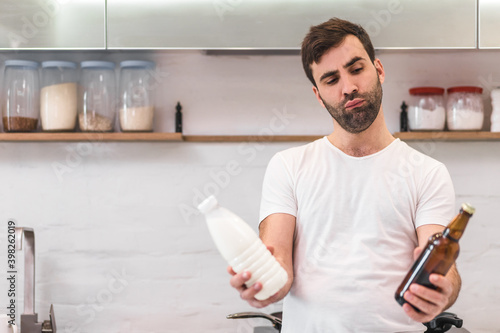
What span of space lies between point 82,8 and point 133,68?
26 centimetres

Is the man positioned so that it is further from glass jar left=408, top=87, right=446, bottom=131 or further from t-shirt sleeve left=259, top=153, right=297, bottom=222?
glass jar left=408, top=87, right=446, bottom=131

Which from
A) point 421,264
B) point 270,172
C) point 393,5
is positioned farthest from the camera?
point 393,5

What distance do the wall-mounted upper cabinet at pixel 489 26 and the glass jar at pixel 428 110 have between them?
0.79 ft

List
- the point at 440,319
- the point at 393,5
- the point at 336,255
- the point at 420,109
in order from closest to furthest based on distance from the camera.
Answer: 1. the point at 336,255
2. the point at 440,319
3. the point at 393,5
4. the point at 420,109

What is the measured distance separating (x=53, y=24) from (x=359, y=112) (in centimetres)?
104

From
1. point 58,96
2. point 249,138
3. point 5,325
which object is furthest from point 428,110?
point 5,325

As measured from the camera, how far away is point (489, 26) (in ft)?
5.61

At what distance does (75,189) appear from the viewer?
6.54 ft

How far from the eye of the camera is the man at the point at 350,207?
1189mm

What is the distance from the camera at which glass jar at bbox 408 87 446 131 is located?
1.90m

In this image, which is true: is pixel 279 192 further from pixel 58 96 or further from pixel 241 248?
pixel 58 96

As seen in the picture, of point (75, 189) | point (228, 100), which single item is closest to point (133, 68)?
point (228, 100)

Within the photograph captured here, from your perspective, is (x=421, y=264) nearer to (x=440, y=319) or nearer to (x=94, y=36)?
(x=440, y=319)

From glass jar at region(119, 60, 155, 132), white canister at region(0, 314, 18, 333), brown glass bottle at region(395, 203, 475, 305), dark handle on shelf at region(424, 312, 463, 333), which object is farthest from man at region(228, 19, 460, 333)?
white canister at region(0, 314, 18, 333)
